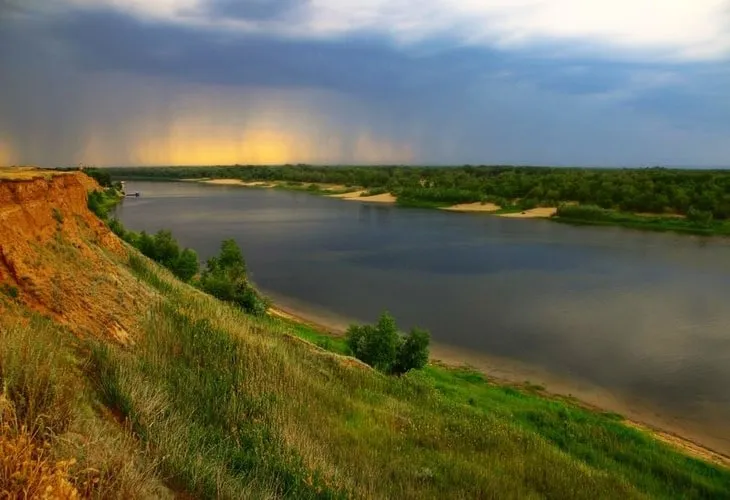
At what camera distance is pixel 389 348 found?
13.4m

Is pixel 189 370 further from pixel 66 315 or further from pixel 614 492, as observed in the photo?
pixel 614 492

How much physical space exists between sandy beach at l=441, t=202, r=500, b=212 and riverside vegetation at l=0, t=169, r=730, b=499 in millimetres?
58966

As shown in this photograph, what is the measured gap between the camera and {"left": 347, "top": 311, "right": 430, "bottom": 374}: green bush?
525 inches

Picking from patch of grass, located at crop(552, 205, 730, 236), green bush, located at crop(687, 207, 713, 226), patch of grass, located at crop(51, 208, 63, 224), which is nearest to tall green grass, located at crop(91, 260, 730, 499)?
patch of grass, located at crop(51, 208, 63, 224)

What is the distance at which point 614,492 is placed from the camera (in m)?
7.27

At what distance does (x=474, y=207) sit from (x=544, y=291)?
43760 millimetres

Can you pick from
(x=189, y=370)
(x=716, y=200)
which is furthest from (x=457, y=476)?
(x=716, y=200)

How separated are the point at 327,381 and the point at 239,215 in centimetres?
6018

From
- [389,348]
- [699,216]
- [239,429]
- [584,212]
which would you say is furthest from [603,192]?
[239,429]

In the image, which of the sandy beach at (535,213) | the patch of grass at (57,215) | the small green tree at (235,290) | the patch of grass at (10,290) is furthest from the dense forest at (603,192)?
the patch of grass at (10,290)

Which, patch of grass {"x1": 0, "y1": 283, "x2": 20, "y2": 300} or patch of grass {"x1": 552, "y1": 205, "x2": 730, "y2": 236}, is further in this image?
patch of grass {"x1": 552, "y1": 205, "x2": 730, "y2": 236}

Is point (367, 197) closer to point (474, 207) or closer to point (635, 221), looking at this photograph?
point (474, 207)

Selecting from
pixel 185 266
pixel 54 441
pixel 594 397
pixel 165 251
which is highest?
pixel 54 441

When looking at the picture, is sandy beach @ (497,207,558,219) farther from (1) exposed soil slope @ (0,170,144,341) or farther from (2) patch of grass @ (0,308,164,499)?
(2) patch of grass @ (0,308,164,499)
